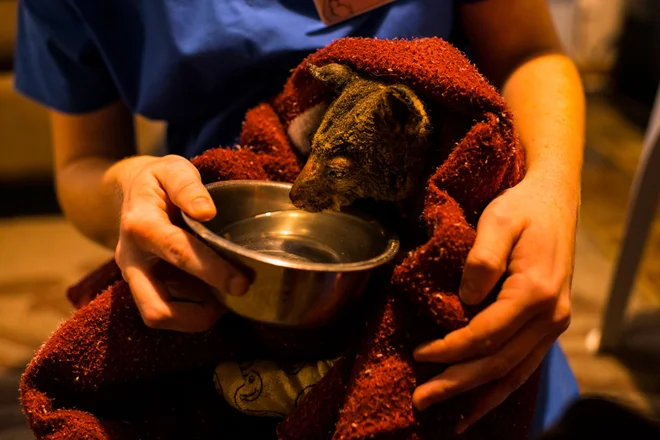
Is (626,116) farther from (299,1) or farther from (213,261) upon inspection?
(213,261)

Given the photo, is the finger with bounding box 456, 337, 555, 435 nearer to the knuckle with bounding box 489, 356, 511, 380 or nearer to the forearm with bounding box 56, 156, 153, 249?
the knuckle with bounding box 489, 356, 511, 380

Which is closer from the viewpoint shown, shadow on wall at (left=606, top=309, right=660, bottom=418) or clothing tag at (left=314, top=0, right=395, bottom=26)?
clothing tag at (left=314, top=0, right=395, bottom=26)

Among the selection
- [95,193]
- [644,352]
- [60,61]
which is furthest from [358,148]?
[644,352]

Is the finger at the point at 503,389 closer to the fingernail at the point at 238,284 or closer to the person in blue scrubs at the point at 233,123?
the person in blue scrubs at the point at 233,123

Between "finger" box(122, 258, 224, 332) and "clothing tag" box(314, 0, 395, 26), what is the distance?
1.14ft

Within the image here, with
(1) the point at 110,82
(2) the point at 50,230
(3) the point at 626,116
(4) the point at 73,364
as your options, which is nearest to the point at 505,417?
(4) the point at 73,364

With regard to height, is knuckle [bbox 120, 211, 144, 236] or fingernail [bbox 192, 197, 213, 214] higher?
fingernail [bbox 192, 197, 213, 214]

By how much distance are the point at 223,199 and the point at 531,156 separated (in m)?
0.31

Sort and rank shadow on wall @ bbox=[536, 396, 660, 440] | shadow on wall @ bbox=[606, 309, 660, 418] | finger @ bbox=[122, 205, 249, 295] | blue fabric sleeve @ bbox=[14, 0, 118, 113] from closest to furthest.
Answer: shadow on wall @ bbox=[536, 396, 660, 440] → finger @ bbox=[122, 205, 249, 295] → blue fabric sleeve @ bbox=[14, 0, 118, 113] → shadow on wall @ bbox=[606, 309, 660, 418]

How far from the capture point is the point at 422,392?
438 millimetres

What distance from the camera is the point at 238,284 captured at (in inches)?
17.1

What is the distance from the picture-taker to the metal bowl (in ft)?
1.37

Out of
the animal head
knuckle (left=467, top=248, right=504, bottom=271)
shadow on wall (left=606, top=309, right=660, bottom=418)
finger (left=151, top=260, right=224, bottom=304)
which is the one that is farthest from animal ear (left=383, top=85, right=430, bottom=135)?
shadow on wall (left=606, top=309, right=660, bottom=418)

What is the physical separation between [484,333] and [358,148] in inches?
7.1
